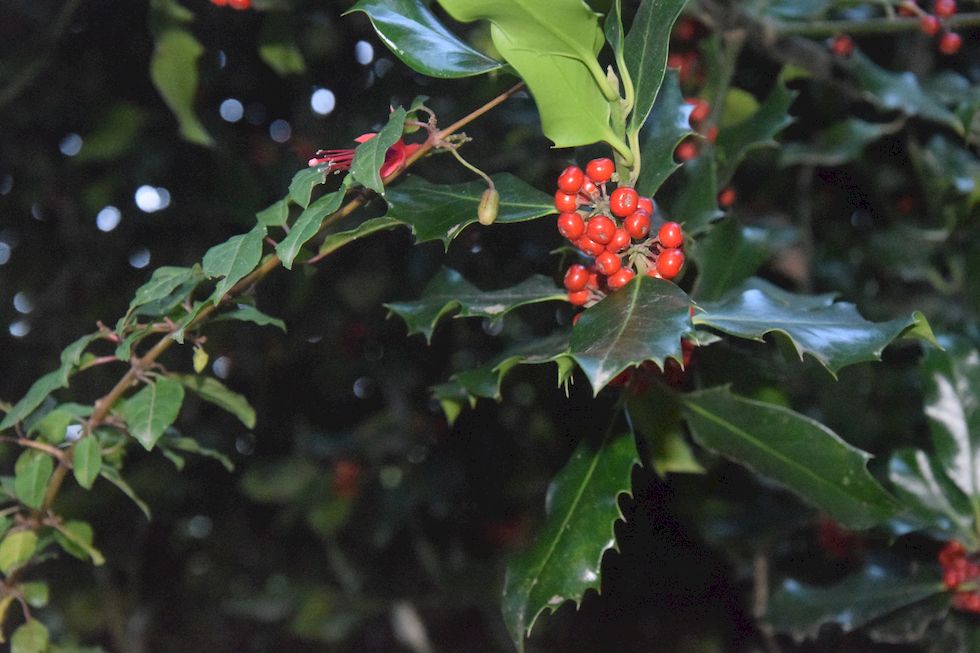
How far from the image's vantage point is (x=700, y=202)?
1.06m

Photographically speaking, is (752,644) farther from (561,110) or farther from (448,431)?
(561,110)

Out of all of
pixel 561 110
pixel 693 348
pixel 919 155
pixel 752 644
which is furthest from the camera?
pixel 752 644

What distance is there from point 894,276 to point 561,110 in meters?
1.42

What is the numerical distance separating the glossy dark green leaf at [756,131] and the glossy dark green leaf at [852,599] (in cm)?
59

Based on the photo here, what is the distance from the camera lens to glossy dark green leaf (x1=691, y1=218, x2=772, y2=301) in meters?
1.09

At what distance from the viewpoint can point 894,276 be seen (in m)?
1.92

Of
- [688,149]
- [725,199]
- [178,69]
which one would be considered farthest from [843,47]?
[178,69]

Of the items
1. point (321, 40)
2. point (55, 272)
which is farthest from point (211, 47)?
point (55, 272)

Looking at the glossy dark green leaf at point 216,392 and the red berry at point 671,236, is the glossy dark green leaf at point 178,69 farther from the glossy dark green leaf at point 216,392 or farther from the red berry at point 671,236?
the red berry at point 671,236

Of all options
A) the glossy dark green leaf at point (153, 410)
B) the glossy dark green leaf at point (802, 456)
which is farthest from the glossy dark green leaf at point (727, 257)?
the glossy dark green leaf at point (153, 410)

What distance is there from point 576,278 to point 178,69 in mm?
848

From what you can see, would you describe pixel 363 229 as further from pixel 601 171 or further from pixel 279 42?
pixel 279 42

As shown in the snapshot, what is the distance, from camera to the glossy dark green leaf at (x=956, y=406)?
3.87 feet

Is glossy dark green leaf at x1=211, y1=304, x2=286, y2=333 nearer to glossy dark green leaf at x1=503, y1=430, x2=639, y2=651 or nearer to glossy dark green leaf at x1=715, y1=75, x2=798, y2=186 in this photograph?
glossy dark green leaf at x1=503, y1=430, x2=639, y2=651
